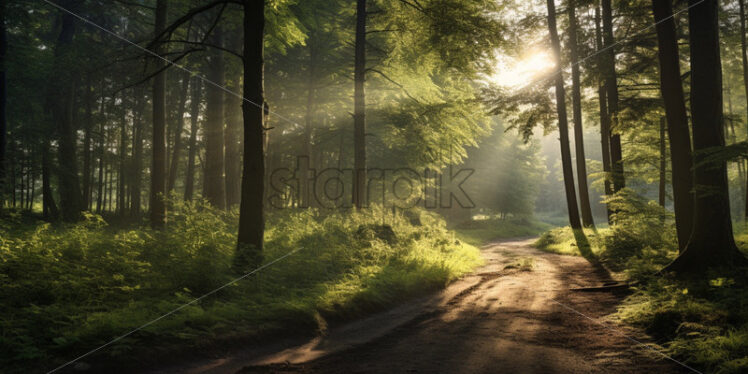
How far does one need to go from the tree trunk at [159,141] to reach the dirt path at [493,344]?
31.4ft

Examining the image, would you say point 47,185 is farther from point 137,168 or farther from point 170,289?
point 170,289

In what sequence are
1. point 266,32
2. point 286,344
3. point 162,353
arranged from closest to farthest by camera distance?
1. point 162,353
2. point 286,344
3. point 266,32

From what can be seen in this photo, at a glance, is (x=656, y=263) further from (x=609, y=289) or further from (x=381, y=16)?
(x=381, y=16)

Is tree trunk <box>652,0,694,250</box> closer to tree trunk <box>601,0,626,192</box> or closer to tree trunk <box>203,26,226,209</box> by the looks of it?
tree trunk <box>601,0,626,192</box>

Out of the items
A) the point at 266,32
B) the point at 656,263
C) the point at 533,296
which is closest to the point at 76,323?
the point at 533,296

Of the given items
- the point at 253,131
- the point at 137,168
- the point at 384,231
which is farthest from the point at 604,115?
the point at 137,168

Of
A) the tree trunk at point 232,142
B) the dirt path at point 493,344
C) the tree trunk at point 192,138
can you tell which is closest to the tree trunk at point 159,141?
the tree trunk at point 232,142

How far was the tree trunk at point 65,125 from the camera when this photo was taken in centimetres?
1900

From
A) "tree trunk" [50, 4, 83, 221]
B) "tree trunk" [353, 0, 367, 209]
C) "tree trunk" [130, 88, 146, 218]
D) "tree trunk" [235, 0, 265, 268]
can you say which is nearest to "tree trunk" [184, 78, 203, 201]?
"tree trunk" [130, 88, 146, 218]

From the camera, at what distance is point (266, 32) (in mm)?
12008

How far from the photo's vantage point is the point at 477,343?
5664 millimetres

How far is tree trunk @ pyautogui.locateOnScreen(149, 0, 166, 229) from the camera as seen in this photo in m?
13.2

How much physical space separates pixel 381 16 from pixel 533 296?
13.1 metres

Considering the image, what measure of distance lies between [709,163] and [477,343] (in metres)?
6.64
